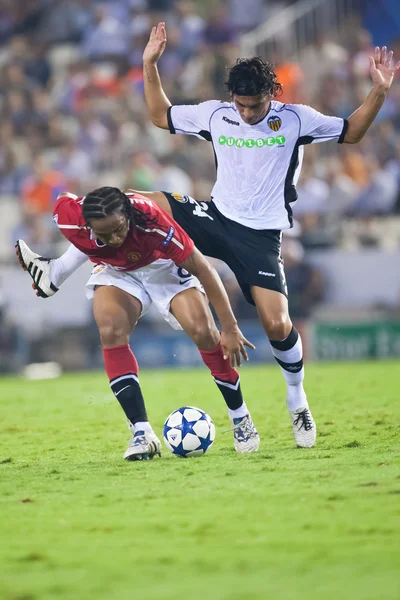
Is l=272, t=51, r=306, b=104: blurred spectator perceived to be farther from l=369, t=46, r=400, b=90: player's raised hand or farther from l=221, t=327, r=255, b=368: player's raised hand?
l=221, t=327, r=255, b=368: player's raised hand

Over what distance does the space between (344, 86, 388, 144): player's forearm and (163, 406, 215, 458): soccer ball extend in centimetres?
220

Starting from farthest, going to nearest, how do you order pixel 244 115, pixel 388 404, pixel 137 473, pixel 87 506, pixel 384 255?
pixel 384 255 → pixel 388 404 → pixel 244 115 → pixel 137 473 → pixel 87 506

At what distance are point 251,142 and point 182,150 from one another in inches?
392

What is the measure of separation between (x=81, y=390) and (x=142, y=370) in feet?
10.3

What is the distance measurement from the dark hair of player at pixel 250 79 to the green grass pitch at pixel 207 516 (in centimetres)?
238

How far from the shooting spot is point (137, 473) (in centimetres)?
609

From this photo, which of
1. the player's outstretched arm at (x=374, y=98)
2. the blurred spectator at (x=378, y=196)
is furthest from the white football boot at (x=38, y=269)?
the blurred spectator at (x=378, y=196)

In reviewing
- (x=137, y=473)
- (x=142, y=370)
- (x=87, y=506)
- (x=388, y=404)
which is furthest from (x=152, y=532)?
(x=142, y=370)

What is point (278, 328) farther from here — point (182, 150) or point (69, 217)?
point (182, 150)

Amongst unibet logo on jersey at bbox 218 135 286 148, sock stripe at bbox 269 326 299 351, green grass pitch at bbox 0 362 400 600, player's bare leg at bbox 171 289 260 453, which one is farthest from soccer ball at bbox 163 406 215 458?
unibet logo on jersey at bbox 218 135 286 148

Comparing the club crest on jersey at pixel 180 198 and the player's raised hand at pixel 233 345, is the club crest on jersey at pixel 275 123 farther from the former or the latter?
the player's raised hand at pixel 233 345

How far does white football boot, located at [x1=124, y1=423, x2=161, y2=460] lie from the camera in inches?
262

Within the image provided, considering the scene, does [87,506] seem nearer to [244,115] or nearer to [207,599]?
[207,599]

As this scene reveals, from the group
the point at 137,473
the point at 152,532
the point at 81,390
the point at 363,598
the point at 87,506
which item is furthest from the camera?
the point at 81,390
